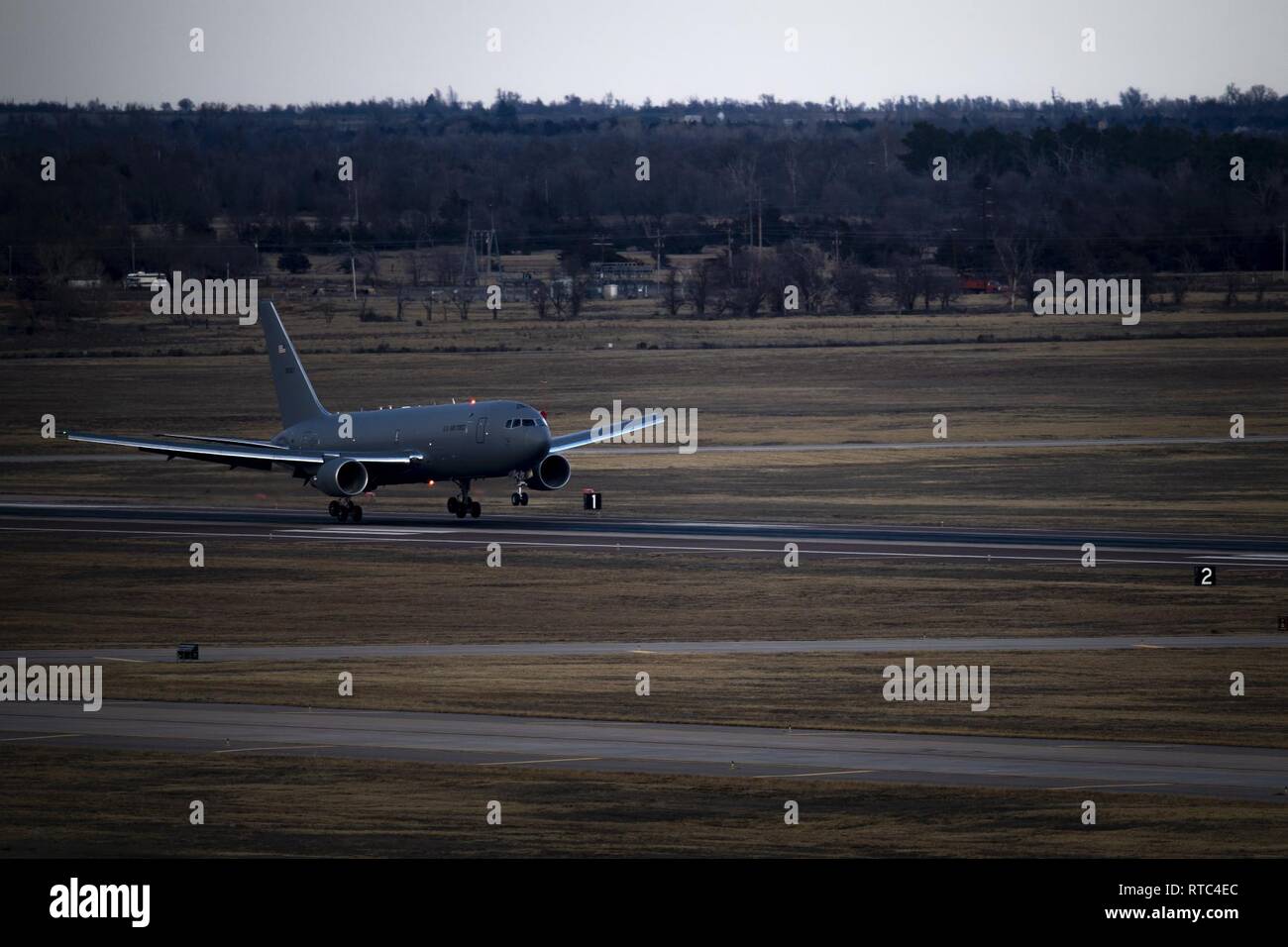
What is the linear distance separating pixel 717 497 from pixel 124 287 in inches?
5093

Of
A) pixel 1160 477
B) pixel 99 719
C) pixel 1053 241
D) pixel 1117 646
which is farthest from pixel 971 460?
pixel 1053 241

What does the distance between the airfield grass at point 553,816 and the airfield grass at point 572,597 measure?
15.5 m

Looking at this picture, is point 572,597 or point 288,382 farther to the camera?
point 288,382

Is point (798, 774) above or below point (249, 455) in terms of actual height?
below

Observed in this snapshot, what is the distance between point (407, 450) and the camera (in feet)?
236

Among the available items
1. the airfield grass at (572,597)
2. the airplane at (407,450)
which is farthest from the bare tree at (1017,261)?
the airfield grass at (572,597)

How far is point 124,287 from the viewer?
194 m

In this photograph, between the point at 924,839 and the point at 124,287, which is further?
the point at 124,287

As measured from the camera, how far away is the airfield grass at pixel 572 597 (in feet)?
162

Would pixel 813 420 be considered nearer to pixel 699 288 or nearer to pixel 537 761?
pixel 699 288

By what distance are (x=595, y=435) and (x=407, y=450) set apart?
31.2ft

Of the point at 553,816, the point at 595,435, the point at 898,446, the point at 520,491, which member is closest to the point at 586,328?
the point at 898,446

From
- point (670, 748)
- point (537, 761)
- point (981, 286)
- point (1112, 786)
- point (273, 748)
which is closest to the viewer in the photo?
point (1112, 786)
